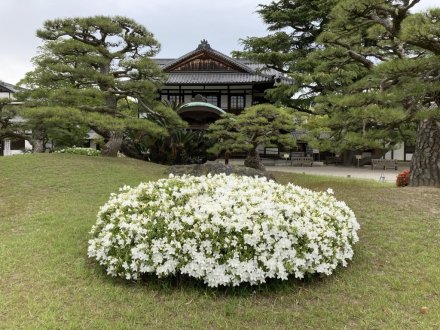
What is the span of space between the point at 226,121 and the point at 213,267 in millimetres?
11347

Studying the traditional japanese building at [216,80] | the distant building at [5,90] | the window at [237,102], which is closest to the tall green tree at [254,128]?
the traditional japanese building at [216,80]

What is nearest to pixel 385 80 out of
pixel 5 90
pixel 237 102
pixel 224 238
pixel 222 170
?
pixel 222 170

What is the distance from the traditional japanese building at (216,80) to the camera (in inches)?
980

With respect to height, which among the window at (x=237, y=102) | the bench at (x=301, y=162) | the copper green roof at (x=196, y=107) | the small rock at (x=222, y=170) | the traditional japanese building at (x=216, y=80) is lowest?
the small rock at (x=222, y=170)

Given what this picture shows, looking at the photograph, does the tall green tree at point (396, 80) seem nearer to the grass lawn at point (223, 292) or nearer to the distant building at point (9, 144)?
the grass lawn at point (223, 292)

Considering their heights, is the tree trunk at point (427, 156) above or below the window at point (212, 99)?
below

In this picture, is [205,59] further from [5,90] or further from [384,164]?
[5,90]

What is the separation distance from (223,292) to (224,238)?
57 centimetres

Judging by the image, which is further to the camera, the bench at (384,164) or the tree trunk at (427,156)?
the bench at (384,164)

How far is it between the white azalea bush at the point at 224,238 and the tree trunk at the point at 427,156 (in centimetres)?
535

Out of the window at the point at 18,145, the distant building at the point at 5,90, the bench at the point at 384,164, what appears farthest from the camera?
the distant building at the point at 5,90

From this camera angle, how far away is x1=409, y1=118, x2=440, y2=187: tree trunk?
8555 millimetres

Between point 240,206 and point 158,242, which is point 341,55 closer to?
point 240,206

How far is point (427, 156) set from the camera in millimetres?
8664
